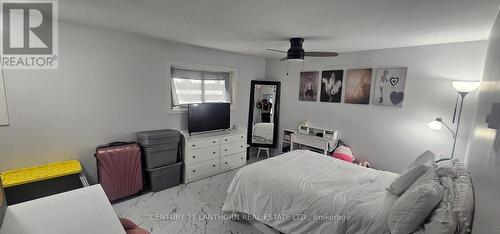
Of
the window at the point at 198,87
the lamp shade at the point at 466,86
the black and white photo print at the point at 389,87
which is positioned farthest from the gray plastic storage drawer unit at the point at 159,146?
the lamp shade at the point at 466,86

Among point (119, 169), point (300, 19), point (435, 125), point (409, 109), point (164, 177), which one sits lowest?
point (164, 177)

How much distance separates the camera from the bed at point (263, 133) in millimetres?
4871

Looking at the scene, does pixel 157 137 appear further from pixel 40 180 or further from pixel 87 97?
pixel 40 180

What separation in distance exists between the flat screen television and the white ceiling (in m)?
1.23

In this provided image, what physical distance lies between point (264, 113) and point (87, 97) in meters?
3.23

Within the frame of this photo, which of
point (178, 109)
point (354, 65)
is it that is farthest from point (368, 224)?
point (178, 109)

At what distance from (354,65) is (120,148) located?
Result: 3922 millimetres

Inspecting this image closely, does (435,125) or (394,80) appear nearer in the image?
(435,125)

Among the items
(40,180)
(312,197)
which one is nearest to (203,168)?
(40,180)

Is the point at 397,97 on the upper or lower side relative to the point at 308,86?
lower

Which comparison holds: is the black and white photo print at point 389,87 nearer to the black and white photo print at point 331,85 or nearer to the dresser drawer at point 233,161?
the black and white photo print at point 331,85

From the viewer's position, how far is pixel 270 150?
16.6 feet

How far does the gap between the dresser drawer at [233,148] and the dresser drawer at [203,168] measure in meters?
0.22

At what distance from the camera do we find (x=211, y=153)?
12.3 ft
